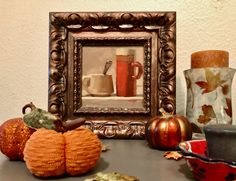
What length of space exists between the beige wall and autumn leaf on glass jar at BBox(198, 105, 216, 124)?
0.15 metres

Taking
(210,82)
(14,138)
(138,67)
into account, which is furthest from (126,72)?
(14,138)

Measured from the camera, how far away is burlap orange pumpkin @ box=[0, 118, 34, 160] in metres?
0.46

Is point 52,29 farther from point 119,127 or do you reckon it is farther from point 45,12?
point 119,127

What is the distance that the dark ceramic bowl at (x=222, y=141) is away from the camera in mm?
357

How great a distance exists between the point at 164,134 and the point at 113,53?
26 cm

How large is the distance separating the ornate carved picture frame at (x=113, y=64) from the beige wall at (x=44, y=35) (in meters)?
0.07

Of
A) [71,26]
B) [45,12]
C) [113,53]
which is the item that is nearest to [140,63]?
[113,53]

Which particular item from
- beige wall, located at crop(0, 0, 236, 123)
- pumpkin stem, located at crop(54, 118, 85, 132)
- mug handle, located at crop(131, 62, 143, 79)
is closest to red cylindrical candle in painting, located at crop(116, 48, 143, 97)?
mug handle, located at crop(131, 62, 143, 79)

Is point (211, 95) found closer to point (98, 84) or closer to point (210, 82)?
point (210, 82)

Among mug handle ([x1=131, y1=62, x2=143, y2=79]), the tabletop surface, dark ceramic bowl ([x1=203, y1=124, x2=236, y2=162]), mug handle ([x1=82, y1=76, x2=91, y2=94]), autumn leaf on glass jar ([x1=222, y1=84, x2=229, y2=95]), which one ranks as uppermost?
mug handle ([x1=131, y1=62, x2=143, y2=79])

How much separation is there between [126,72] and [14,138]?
1.04ft

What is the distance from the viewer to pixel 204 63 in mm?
582

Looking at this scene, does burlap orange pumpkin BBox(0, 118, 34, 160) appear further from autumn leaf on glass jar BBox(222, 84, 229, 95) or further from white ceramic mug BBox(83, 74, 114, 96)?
autumn leaf on glass jar BBox(222, 84, 229, 95)

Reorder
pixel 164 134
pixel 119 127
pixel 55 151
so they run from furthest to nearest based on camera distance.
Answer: pixel 119 127 → pixel 164 134 → pixel 55 151
